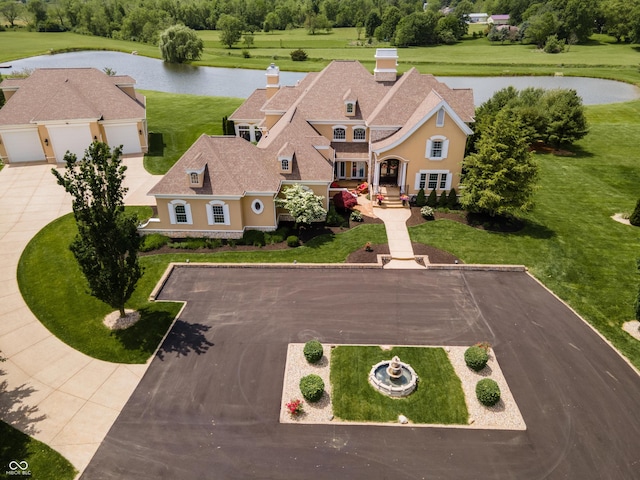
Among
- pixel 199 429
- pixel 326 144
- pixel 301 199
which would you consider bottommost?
pixel 199 429

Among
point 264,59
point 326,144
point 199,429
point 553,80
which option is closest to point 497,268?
point 326,144

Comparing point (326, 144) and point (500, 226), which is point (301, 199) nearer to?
point (326, 144)

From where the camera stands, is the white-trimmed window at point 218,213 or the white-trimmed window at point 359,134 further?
the white-trimmed window at point 359,134

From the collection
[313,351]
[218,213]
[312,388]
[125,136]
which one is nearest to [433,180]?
[218,213]

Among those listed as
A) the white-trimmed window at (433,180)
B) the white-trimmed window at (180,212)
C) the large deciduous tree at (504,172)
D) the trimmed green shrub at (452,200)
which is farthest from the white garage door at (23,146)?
the large deciduous tree at (504,172)

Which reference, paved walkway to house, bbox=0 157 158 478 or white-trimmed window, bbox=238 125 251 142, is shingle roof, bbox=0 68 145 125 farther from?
paved walkway to house, bbox=0 157 158 478

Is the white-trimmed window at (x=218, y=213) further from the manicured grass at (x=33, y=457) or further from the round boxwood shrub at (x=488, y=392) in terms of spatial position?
the round boxwood shrub at (x=488, y=392)

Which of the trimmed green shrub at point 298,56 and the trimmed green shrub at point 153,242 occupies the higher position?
the trimmed green shrub at point 298,56
